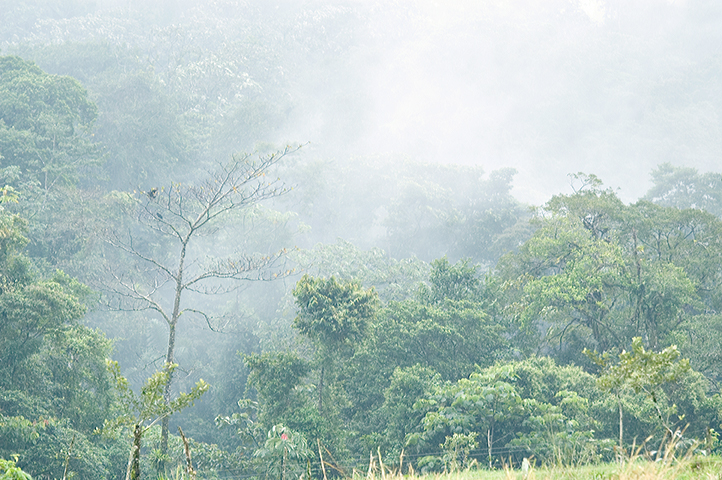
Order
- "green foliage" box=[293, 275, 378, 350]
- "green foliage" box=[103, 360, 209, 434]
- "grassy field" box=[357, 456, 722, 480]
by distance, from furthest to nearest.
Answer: "green foliage" box=[293, 275, 378, 350], "green foliage" box=[103, 360, 209, 434], "grassy field" box=[357, 456, 722, 480]

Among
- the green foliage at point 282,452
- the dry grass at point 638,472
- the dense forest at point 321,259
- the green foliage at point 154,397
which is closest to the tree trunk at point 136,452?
the dense forest at point 321,259

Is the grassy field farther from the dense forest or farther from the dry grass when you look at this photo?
the dense forest

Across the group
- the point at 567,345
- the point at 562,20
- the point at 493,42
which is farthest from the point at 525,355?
the point at 562,20

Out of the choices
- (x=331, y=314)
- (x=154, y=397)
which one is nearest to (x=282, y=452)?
(x=331, y=314)

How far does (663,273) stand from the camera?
16.8 metres

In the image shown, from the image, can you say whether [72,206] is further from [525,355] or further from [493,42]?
[493,42]

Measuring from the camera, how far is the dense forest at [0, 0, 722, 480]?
42.9 feet

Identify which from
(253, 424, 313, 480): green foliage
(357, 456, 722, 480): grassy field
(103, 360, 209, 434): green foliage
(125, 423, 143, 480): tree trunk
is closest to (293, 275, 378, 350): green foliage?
(253, 424, 313, 480): green foliage

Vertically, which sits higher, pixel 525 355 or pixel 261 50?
pixel 261 50

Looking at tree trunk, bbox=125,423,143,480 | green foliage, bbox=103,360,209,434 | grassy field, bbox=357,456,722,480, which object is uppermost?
green foliage, bbox=103,360,209,434

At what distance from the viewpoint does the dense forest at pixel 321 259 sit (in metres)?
13.1

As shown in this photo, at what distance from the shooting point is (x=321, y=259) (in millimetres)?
28094

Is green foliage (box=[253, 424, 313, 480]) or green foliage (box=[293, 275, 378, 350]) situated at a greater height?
green foliage (box=[293, 275, 378, 350])

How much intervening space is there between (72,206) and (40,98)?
6.42 metres
